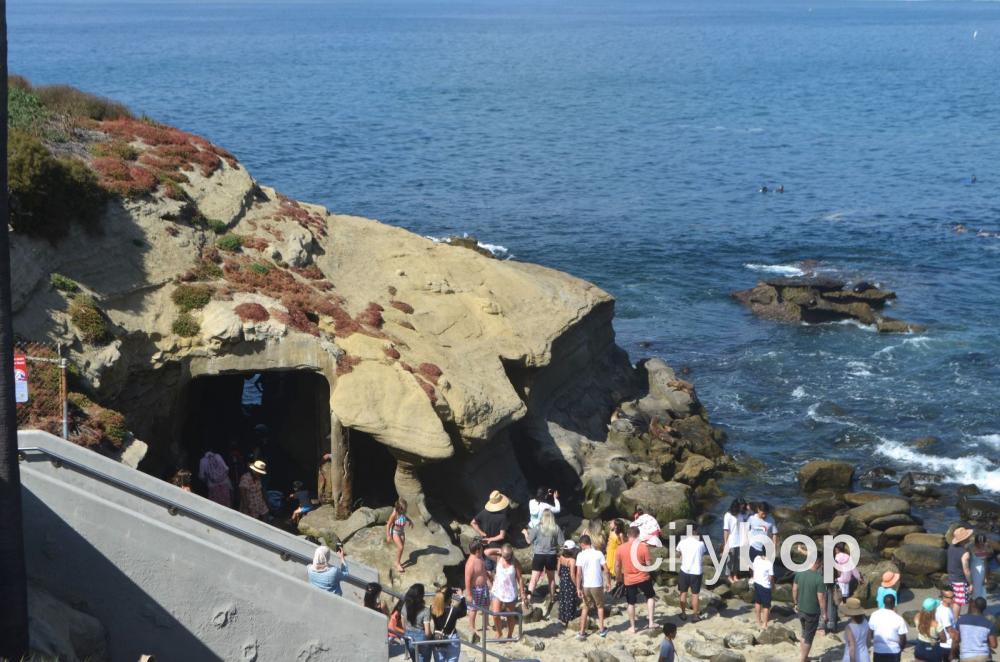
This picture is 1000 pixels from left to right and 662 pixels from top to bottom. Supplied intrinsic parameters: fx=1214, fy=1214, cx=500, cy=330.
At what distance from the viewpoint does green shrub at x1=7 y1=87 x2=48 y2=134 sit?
115 feet

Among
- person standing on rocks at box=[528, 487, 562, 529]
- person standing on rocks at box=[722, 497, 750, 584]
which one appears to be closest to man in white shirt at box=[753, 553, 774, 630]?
person standing on rocks at box=[722, 497, 750, 584]

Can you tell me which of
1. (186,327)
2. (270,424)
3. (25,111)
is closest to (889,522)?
(270,424)

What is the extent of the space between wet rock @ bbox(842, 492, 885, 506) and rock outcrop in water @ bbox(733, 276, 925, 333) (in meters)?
19.6

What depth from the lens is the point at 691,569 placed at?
26797 mm

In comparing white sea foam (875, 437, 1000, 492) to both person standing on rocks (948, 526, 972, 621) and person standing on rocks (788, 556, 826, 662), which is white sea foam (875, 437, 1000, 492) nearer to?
person standing on rocks (948, 526, 972, 621)

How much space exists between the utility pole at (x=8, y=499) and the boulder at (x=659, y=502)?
20761 millimetres

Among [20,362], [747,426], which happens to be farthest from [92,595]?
[747,426]

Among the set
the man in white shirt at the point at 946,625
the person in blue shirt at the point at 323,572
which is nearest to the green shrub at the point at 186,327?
the person in blue shirt at the point at 323,572

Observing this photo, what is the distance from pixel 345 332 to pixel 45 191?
8.37 m

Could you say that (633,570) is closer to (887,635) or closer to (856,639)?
Answer: (856,639)

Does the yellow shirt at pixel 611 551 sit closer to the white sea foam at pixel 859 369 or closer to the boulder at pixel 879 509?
the boulder at pixel 879 509

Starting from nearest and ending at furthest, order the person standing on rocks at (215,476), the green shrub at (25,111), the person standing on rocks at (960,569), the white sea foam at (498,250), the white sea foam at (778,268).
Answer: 1. the person standing on rocks at (960,569)
2. the person standing on rocks at (215,476)
3. the green shrub at (25,111)
4. the white sea foam at (778,268)
5. the white sea foam at (498,250)

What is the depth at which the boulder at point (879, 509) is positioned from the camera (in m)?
35.9

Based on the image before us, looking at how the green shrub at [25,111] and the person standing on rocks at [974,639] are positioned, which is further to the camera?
the green shrub at [25,111]
